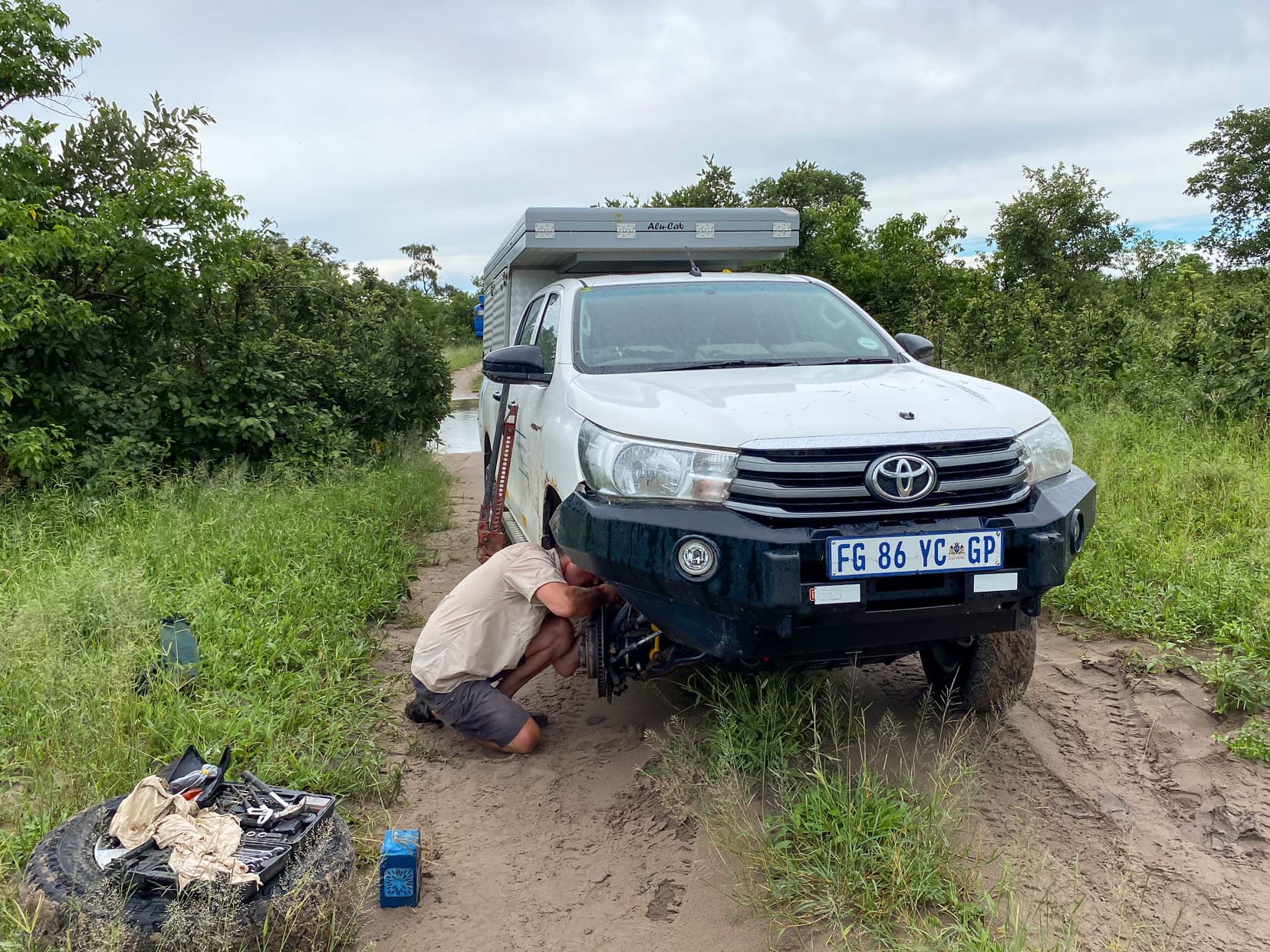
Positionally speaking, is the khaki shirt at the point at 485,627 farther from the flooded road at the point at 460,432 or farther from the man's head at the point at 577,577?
the flooded road at the point at 460,432

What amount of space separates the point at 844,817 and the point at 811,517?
34.7 inches

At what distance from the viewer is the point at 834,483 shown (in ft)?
9.03

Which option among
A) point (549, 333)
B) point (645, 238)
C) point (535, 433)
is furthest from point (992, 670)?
point (645, 238)

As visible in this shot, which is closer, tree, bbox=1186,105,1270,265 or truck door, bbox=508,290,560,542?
truck door, bbox=508,290,560,542

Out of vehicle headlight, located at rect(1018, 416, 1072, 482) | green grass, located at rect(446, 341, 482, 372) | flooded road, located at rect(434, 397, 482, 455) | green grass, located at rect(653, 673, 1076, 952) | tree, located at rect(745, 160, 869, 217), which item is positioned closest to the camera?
green grass, located at rect(653, 673, 1076, 952)

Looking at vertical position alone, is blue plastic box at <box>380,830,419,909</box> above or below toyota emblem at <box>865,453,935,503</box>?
below

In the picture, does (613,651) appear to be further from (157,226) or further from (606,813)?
(157,226)

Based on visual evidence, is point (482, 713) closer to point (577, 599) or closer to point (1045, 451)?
point (577, 599)

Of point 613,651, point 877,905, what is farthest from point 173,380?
point 877,905

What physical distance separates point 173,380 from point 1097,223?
52.1ft

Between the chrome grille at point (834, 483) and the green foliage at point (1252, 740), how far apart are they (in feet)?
4.67

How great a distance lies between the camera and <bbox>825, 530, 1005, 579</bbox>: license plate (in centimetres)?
265

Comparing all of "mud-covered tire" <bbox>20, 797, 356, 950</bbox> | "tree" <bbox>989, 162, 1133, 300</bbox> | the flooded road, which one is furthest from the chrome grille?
"tree" <bbox>989, 162, 1133, 300</bbox>

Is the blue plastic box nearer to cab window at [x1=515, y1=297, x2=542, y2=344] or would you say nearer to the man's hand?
the man's hand
